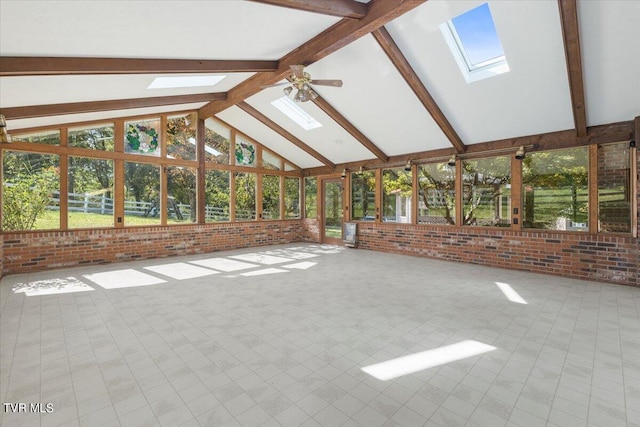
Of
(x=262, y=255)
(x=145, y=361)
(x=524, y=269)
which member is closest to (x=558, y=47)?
(x=524, y=269)

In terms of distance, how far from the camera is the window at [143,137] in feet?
22.8

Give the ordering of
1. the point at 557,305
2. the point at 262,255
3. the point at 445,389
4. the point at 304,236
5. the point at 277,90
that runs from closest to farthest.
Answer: the point at 445,389
the point at 557,305
the point at 277,90
the point at 262,255
the point at 304,236

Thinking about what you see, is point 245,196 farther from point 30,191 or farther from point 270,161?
point 30,191

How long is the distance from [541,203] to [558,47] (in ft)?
9.65

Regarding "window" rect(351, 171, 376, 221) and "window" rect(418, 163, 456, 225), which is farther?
"window" rect(351, 171, 376, 221)

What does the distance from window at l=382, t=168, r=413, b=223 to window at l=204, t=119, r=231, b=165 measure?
15.0 ft

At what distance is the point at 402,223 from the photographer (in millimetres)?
7945

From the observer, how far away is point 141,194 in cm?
711

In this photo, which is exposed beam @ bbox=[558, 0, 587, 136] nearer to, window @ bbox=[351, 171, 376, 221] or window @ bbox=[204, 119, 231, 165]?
window @ bbox=[351, 171, 376, 221]

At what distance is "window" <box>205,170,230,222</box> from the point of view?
8297mm

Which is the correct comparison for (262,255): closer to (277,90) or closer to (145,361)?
(277,90)

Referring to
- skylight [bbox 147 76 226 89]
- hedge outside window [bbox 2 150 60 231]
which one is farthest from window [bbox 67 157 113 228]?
skylight [bbox 147 76 226 89]

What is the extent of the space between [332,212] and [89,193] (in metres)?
6.41

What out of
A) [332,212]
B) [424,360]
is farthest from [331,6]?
[332,212]
